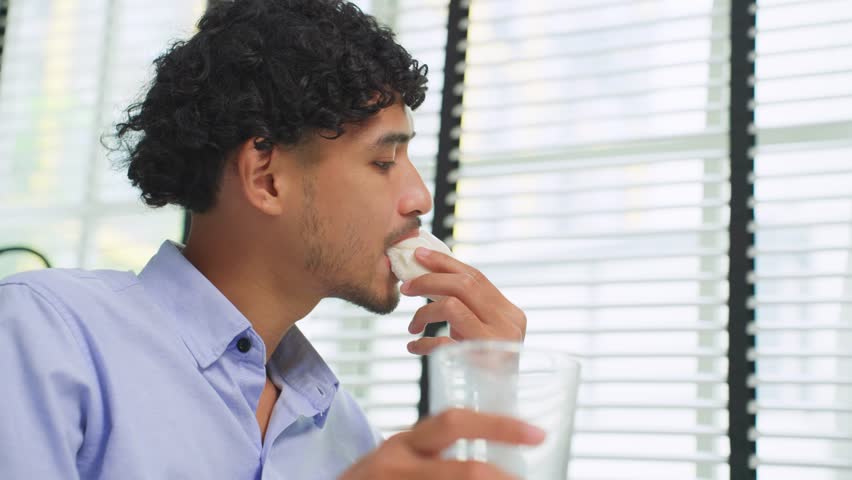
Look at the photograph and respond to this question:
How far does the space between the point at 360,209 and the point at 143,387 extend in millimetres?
486

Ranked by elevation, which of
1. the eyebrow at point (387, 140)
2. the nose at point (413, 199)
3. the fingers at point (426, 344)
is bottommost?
the fingers at point (426, 344)

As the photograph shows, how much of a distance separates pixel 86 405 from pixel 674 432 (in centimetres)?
151

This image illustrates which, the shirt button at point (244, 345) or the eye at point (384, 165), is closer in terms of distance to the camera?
the shirt button at point (244, 345)

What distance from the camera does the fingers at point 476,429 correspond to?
1.95 feet

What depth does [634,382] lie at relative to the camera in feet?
7.30

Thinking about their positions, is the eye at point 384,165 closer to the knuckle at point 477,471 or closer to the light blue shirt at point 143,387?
the light blue shirt at point 143,387

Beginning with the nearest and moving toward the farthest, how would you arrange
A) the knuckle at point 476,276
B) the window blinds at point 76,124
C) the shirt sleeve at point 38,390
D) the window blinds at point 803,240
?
1. the shirt sleeve at point 38,390
2. the knuckle at point 476,276
3. the window blinds at point 803,240
4. the window blinds at point 76,124

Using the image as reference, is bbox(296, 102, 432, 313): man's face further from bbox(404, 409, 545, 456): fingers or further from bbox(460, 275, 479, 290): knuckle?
bbox(404, 409, 545, 456): fingers

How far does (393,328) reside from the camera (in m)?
2.67

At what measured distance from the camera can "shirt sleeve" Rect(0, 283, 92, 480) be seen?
39.4 inches

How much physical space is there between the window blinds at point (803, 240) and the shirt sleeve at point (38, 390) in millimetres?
1597

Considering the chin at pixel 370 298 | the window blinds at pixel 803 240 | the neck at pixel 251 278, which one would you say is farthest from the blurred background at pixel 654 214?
the neck at pixel 251 278

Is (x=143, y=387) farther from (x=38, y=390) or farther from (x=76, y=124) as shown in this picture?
(x=76, y=124)

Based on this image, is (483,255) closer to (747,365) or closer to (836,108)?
(747,365)
